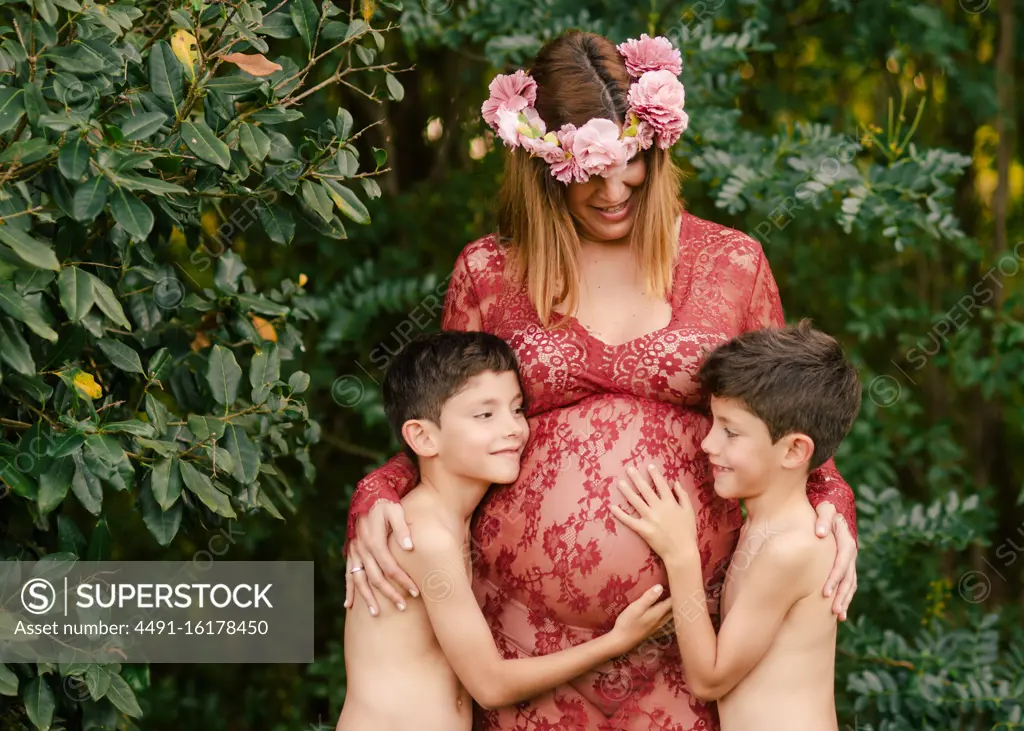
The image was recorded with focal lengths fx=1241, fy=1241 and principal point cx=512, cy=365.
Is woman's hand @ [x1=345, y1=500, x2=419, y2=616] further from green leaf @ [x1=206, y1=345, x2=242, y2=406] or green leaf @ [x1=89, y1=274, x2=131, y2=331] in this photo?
green leaf @ [x1=89, y1=274, x2=131, y2=331]

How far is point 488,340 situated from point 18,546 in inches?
43.2

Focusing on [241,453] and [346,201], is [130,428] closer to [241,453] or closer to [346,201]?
[241,453]

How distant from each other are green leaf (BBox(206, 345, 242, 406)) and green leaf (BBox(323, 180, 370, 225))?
0.38 meters

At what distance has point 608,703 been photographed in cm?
242

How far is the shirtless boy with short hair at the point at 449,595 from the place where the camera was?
2348 mm

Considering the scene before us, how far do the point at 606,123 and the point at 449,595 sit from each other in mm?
955

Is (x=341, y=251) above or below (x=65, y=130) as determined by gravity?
below

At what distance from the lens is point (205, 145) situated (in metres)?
2.24

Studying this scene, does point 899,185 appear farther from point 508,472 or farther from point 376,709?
point 376,709

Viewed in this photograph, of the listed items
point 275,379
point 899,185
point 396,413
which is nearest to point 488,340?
point 396,413

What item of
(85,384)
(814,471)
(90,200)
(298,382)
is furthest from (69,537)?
(814,471)

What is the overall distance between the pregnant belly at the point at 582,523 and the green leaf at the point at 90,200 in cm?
94

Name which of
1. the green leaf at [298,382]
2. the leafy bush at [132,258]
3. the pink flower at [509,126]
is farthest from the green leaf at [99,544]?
the pink flower at [509,126]

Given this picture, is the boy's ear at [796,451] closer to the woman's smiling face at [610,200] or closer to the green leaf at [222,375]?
A: the woman's smiling face at [610,200]
